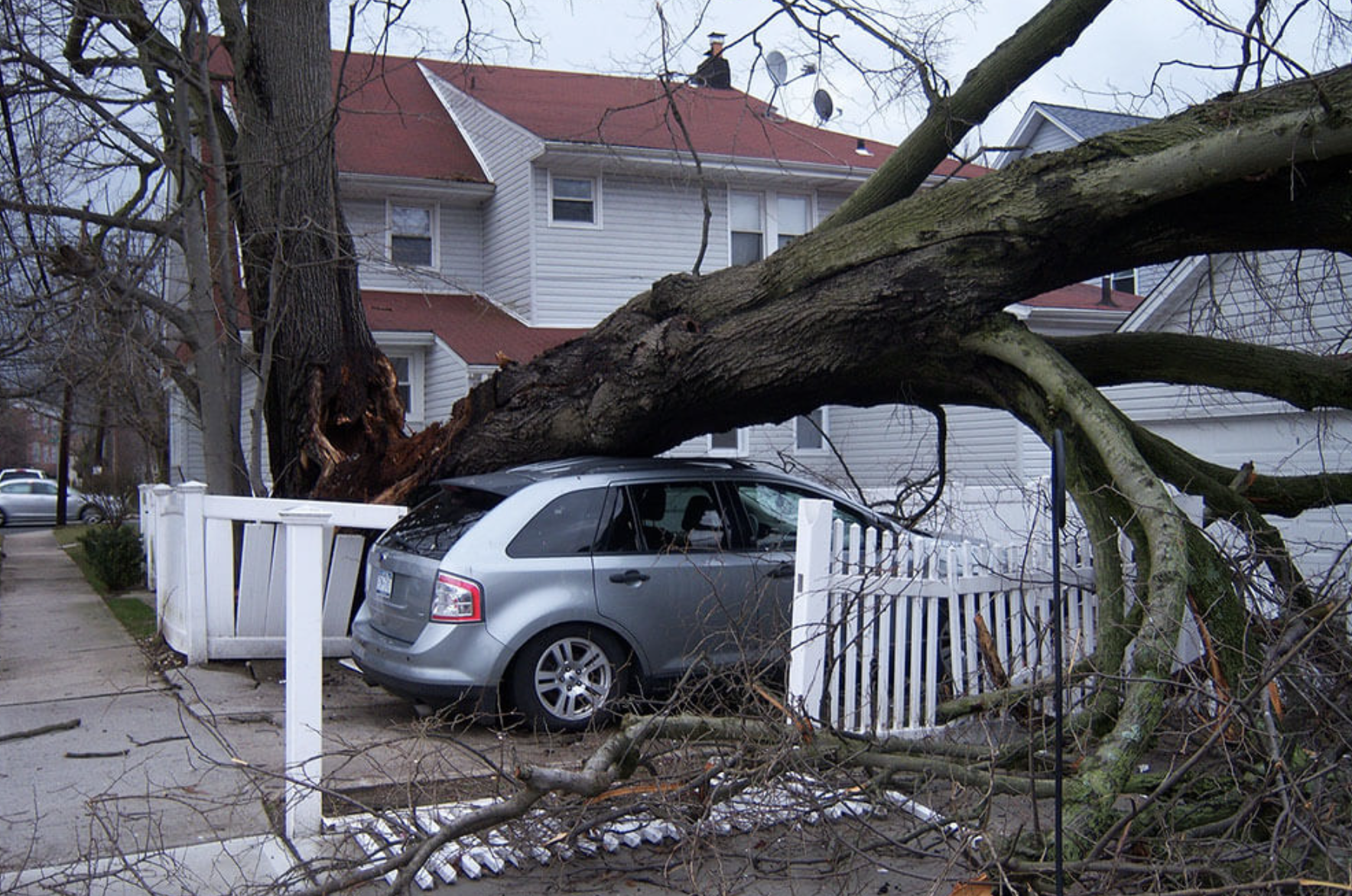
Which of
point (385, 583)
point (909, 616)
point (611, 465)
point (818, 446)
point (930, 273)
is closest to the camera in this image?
point (909, 616)

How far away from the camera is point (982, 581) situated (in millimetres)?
6789

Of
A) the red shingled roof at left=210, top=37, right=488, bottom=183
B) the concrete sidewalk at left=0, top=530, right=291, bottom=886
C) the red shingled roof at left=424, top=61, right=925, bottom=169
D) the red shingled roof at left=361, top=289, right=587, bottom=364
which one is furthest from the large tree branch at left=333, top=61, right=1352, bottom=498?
the red shingled roof at left=210, top=37, right=488, bottom=183

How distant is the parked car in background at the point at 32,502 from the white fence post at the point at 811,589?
34.6 m

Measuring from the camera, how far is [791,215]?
2091 cm

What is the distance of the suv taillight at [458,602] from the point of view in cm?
712

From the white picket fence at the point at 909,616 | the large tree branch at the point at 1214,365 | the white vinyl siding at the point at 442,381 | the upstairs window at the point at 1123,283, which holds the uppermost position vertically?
the upstairs window at the point at 1123,283

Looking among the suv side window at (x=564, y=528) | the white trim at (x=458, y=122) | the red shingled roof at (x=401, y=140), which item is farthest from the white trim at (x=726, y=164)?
the suv side window at (x=564, y=528)

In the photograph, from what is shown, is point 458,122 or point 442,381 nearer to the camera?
point 442,381

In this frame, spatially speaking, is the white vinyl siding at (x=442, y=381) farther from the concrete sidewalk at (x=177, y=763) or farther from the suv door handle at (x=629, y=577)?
the suv door handle at (x=629, y=577)

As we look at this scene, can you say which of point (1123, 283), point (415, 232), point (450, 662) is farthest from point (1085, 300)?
point (450, 662)

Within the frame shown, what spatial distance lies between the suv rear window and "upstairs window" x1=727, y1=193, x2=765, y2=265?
13.3 m

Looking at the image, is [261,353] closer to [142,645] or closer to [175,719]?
[142,645]

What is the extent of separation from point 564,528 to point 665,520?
693 mm

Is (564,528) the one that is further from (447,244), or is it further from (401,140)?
(401,140)
